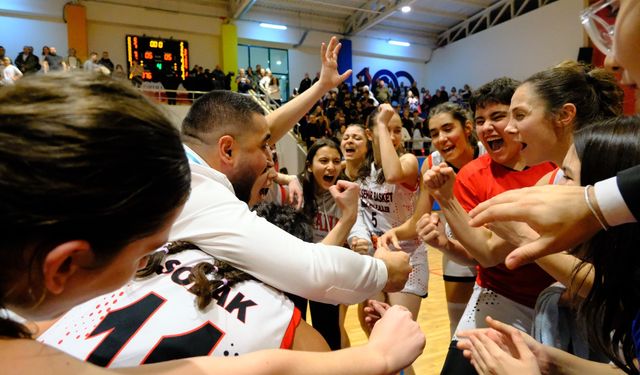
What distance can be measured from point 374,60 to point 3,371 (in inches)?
761

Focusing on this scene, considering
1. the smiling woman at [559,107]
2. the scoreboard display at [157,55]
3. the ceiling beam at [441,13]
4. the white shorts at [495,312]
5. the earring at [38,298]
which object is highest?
the ceiling beam at [441,13]

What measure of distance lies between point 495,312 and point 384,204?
1.45 meters

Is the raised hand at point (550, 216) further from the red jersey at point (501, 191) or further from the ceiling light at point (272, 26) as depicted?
the ceiling light at point (272, 26)

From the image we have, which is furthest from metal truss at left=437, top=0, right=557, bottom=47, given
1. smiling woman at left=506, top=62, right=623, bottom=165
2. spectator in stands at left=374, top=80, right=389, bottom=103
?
smiling woman at left=506, top=62, right=623, bottom=165

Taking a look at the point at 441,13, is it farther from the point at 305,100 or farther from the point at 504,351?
A: the point at 504,351

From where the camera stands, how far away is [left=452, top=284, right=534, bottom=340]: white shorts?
5.65 ft

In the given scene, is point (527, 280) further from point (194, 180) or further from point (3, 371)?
point (3, 371)

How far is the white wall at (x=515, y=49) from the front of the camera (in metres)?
14.0

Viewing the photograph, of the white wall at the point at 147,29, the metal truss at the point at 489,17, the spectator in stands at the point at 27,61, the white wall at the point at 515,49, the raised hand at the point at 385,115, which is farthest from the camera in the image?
the metal truss at the point at 489,17

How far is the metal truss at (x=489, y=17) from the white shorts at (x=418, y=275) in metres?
15.8

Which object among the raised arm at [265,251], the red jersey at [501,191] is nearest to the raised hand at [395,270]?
the raised arm at [265,251]

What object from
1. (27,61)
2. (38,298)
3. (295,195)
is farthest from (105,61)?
(38,298)

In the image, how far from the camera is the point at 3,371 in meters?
0.55

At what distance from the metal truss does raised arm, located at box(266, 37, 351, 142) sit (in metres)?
16.1
